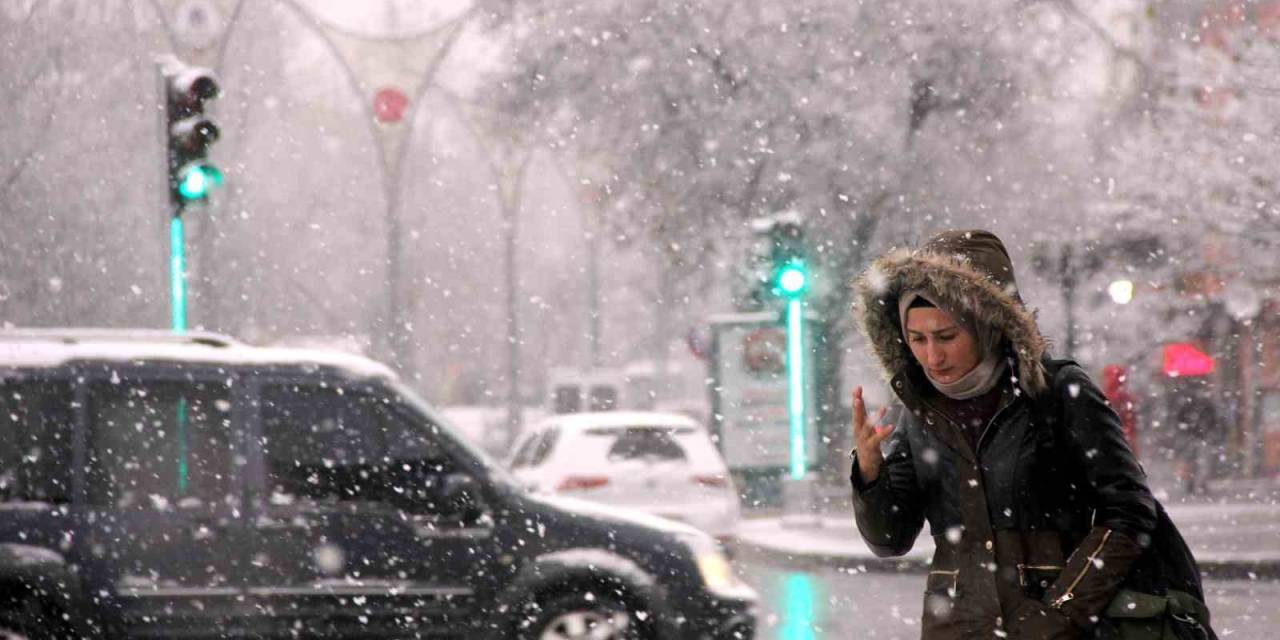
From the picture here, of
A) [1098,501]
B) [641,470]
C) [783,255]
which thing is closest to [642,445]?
[641,470]

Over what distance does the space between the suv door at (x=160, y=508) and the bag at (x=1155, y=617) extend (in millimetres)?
5497

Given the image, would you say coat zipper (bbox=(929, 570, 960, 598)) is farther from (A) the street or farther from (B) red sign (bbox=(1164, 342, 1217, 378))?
(B) red sign (bbox=(1164, 342, 1217, 378))

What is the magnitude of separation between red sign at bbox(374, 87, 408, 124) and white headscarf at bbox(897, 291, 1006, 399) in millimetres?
26111

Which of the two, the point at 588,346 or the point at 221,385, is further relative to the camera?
the point at 588,346

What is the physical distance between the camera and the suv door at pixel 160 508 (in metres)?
8.52

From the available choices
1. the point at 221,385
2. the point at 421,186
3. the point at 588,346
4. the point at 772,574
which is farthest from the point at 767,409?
the point at 588,346

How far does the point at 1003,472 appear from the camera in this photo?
12.7ft

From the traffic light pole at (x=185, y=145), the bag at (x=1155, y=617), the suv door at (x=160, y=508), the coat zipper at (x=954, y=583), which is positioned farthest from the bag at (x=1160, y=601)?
the traffic light pole at (x=185, y=145)

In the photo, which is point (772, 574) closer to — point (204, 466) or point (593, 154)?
point (204, 466)

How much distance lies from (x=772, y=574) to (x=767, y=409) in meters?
7.97

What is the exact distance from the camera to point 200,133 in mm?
13367

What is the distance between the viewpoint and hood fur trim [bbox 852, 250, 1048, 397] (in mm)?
3877

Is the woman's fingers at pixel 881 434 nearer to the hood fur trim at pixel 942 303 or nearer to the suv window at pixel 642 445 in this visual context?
the hood fur trim at pixel 942 303

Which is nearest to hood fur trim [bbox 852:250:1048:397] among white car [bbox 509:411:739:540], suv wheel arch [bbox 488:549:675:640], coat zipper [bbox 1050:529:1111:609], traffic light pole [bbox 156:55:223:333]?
coat zipper [bbox 1050:529:1111:609]
